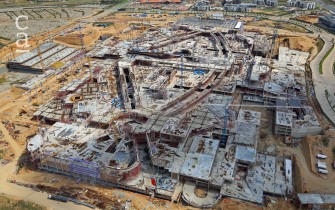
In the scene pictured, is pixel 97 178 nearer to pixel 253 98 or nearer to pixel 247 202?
pixel 247 202

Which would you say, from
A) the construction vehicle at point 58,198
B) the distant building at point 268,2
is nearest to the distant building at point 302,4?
the distant building at point 268,2

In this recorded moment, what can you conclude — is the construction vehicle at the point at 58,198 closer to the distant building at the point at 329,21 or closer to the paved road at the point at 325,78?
the paved road at the point at 325,78

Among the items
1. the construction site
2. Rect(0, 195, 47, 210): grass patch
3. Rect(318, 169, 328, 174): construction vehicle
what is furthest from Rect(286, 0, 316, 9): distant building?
Rect(0, 195, 47, 210): grass patch

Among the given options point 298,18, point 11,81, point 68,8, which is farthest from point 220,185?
point 68,8

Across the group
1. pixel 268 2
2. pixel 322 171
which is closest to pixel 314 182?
pixel 322 171

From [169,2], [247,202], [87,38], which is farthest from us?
[169,2]

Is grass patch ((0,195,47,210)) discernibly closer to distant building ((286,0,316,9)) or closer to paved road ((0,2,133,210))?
paved road ((0,2,133,210))

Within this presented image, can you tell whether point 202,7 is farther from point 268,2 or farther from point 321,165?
point 321,165
